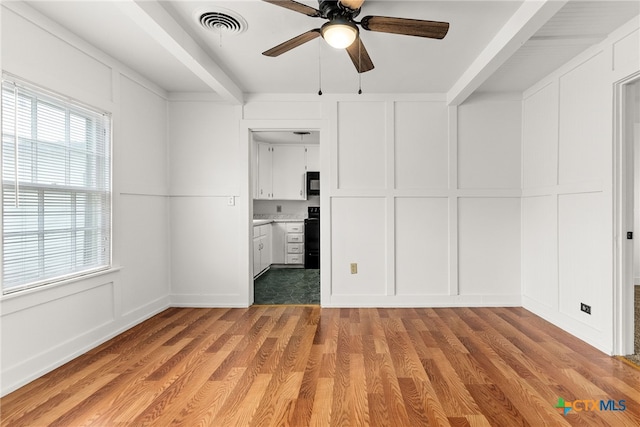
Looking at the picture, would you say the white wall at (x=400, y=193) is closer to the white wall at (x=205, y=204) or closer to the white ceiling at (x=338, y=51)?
the white wall at (x=205, y=204)

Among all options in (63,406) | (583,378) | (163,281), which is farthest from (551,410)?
(163,281)

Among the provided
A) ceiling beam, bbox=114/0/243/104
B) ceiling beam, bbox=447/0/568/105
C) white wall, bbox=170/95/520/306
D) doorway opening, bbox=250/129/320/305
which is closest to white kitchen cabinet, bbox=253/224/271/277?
doorway opening, bbox=250/129/320/305

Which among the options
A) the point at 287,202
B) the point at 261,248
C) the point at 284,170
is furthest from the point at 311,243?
the point at 284,170

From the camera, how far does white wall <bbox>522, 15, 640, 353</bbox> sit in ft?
8.15

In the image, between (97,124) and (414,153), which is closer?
(97,124)

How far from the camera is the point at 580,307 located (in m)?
2.79

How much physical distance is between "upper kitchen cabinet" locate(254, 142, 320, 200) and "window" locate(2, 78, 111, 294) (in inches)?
136

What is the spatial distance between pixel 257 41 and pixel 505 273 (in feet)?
11.5

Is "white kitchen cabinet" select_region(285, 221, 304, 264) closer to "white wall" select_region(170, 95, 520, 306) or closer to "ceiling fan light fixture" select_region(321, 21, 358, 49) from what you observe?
"white wall" select_region(170, 95, 520, 306)

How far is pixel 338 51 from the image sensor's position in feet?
8.83

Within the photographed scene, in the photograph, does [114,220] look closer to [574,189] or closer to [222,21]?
[222,21]

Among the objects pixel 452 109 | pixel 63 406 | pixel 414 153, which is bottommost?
pixel 63 406

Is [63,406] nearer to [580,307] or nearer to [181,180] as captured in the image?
[181,180]

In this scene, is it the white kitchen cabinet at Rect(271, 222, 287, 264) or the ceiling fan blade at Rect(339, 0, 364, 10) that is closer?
the ceiling fan blade at Rect(339, 0, 364, 10)
